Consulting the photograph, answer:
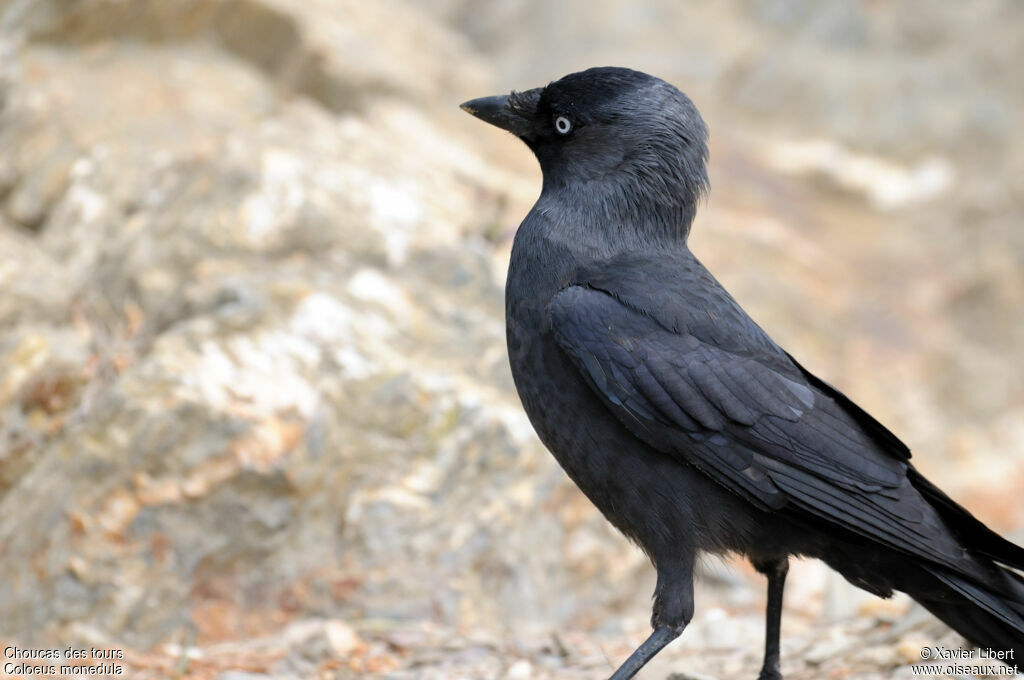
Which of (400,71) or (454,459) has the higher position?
(400,71)

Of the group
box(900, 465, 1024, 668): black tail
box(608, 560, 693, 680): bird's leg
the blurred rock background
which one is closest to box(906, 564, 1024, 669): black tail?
box(900, 465, 1024, 668): black tail

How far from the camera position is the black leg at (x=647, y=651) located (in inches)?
135

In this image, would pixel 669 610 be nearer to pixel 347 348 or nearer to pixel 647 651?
pixel 647 651

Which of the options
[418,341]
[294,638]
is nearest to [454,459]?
[418,341]

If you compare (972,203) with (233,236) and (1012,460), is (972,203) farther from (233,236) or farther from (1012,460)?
(233,236)

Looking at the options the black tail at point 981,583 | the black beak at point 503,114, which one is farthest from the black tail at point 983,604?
the black beak at point 503,114

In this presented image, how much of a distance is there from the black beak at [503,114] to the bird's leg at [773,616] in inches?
71.9

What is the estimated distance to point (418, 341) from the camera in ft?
17.5

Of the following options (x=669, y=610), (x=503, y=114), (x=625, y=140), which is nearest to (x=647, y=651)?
(x=669, y=610)

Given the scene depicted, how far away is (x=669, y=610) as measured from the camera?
341cm

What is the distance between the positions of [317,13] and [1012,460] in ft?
20.5

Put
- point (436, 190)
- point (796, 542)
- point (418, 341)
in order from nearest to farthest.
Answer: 1. point (796, 542)
2. point (418, 341)
3. point (436, 190)

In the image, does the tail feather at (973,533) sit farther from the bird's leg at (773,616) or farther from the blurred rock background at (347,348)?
the blurred rock background at (347,348)

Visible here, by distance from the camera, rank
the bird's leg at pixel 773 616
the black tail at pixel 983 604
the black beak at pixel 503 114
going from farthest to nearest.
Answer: the black beak at pixel 503 114
the bird's leg at pixel 773 616
the black tail at pixel 983 604
